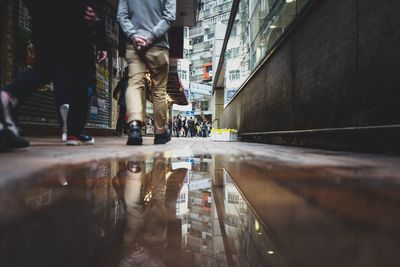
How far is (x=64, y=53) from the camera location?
2.34m

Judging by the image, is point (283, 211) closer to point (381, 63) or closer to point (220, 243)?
point (220, 243)

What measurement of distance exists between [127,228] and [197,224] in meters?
0.10

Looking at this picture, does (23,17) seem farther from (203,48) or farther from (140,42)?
(203,48)

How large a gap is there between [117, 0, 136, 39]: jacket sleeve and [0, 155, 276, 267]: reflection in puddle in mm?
2428

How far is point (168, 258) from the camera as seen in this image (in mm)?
297

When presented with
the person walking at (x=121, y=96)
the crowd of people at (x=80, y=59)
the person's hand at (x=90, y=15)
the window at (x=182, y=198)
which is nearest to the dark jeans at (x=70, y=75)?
the crowd of people at (x=80, y=59)

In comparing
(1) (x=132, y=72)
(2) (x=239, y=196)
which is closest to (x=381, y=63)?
(2) (x=239, y=196)

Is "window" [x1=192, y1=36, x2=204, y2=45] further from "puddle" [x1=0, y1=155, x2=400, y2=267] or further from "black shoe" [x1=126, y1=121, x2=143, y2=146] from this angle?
"puddle" [x1=0, y1=155, x2=400, y2=267]

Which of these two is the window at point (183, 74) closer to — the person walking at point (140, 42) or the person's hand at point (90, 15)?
the person walking at point (140, 42)

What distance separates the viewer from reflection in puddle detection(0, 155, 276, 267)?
293 millimetres

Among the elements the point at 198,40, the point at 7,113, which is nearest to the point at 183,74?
the point at 198,40

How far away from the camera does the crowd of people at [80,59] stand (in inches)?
76.6

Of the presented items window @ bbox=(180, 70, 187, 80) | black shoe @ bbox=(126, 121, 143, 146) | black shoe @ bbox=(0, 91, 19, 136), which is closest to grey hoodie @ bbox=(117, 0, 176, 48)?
black shoe @ bbox=(126, 121, 143, 146)

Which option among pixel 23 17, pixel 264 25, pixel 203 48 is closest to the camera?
pixel 23 17
